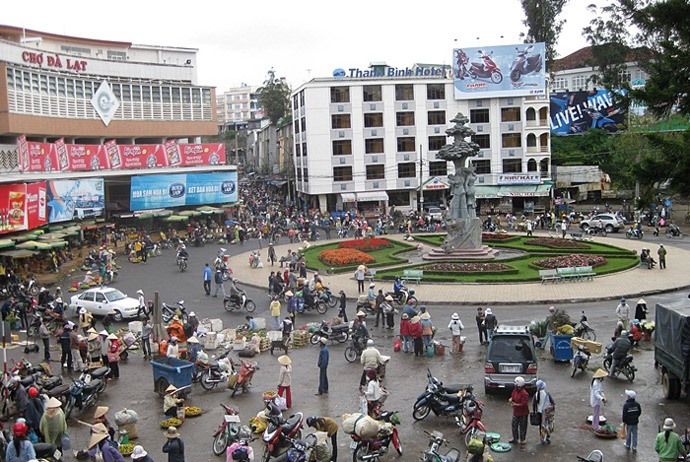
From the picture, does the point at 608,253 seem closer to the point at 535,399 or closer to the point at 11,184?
the point at 535,399

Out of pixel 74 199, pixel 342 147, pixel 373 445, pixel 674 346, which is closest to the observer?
pixel 373 445

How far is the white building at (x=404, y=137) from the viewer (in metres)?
67.2

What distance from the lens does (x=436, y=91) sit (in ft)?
223

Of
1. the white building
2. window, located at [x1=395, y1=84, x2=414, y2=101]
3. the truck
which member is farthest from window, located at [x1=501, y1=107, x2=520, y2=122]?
the truck

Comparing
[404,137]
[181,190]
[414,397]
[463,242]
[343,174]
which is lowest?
[414,397]

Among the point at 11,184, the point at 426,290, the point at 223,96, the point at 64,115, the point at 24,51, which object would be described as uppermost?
the point at 223,96

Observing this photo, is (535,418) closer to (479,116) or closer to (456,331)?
(456,331)

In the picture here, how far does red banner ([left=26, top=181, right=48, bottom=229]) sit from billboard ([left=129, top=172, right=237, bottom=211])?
12.1 metres

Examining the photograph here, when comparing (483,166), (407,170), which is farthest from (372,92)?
(483,166)

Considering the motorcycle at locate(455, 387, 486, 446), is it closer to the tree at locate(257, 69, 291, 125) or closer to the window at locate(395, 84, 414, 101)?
the window at locate(395, 84, 414, 101)

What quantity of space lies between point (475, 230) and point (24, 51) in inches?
1327

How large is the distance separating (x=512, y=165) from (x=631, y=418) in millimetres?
56649

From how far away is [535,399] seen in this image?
14.5 meters

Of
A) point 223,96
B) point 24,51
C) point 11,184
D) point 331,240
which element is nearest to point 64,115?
point 24,51
